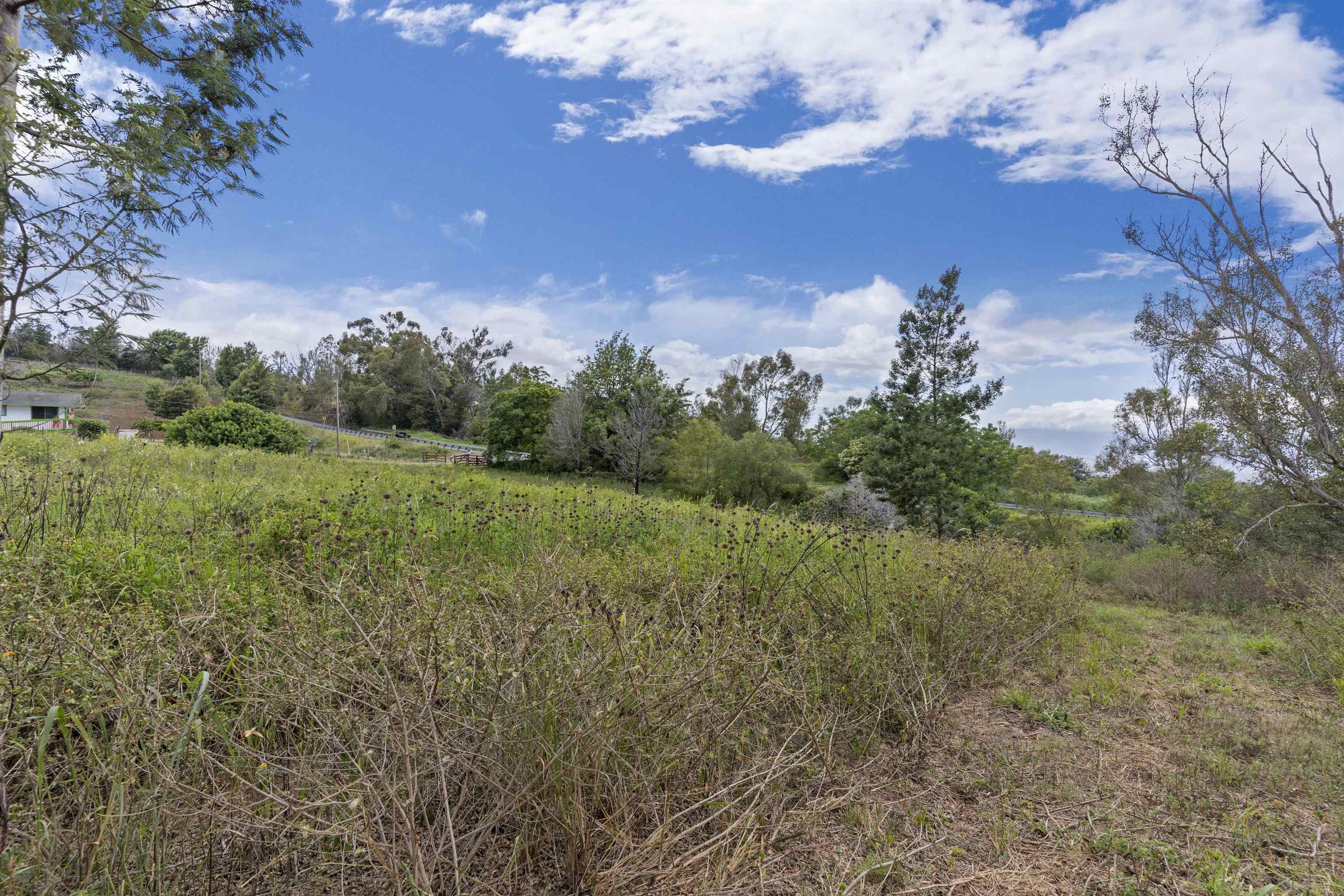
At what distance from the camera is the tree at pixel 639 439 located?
25.5 meters

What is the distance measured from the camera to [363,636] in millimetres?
1863

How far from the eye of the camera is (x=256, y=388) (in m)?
49.8

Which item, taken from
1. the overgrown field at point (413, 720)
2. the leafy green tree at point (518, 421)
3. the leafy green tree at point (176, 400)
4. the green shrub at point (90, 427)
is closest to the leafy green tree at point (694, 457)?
the leafy green tree at point (518, 421)

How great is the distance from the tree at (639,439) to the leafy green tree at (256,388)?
35348 mm

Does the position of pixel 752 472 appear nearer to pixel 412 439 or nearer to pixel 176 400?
pixel 412 439

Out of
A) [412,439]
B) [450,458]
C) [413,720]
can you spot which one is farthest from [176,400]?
[413,720]

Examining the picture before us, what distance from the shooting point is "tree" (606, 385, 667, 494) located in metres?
25.5

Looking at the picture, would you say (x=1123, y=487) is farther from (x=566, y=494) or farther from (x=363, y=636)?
(x=363, y=636)

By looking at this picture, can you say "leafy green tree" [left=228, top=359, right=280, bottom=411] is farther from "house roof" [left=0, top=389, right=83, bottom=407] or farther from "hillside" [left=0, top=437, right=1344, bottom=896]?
"hillside" [left=0, top=437, right=1344, bottom=896]

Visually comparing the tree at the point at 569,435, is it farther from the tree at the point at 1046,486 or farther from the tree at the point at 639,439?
the tree at the point at 1046,486

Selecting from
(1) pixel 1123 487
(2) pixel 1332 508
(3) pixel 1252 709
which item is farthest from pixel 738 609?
(1) pixel 1123 487

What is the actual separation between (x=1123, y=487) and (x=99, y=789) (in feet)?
86.2

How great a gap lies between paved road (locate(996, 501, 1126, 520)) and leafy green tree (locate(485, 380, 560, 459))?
2235 cm

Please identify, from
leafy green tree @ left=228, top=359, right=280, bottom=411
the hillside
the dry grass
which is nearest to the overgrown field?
the hillside
